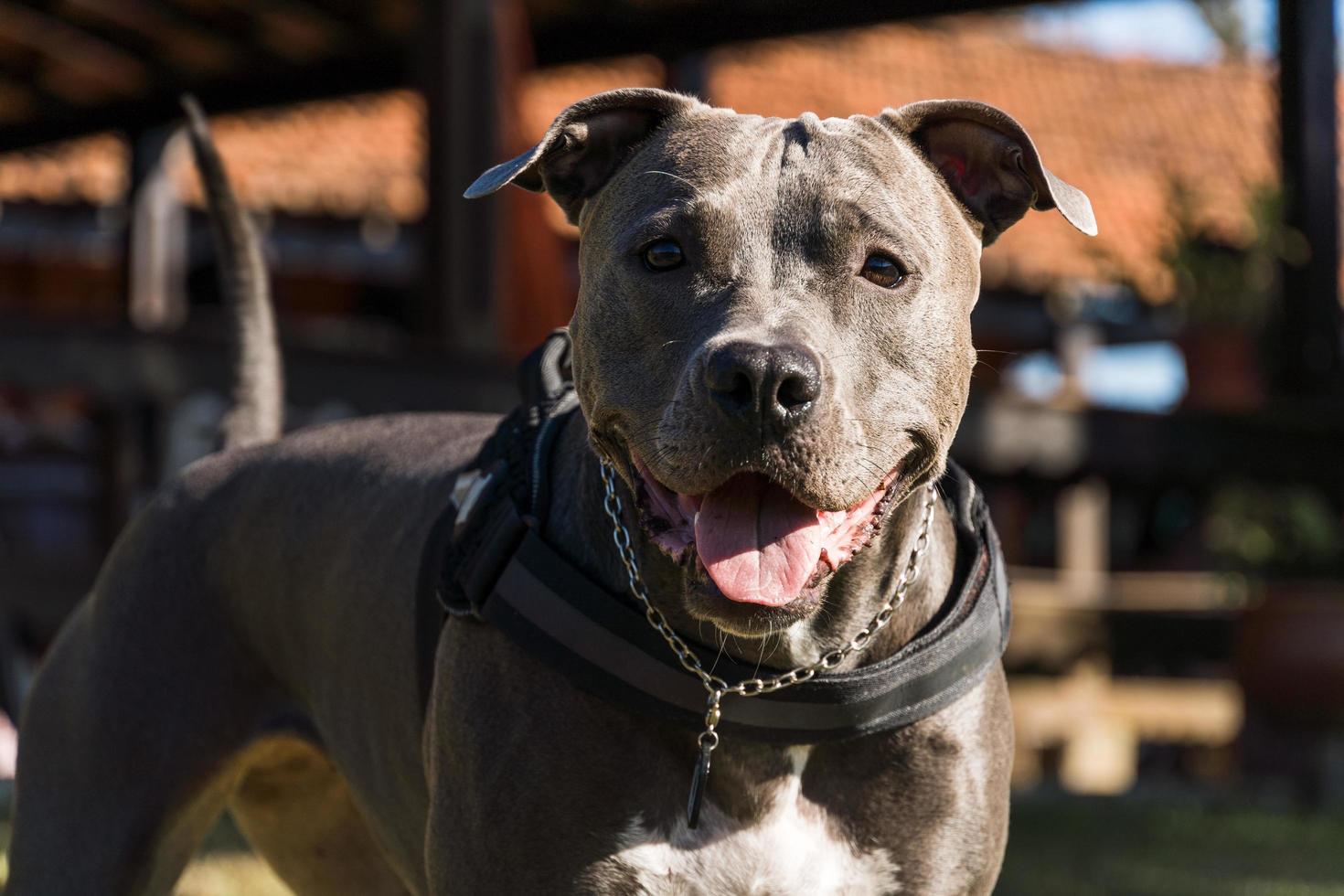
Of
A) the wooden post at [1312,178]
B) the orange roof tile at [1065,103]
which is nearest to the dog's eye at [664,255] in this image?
the wooden post at [1312,178]

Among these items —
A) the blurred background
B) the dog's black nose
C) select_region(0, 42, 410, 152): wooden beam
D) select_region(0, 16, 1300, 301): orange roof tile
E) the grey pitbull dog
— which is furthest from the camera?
select_region(0, 16, 1300, 301): orange roof tile

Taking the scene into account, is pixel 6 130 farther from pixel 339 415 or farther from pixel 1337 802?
pixel 1337 802

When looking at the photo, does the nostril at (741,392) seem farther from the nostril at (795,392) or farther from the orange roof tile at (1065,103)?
the orange roof tile at (1065,103)

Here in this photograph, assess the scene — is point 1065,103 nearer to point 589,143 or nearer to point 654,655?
point 589,143

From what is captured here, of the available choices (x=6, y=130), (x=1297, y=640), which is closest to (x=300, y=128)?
(x=6, y=130)

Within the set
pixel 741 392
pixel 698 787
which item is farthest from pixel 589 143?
pixel 698 787

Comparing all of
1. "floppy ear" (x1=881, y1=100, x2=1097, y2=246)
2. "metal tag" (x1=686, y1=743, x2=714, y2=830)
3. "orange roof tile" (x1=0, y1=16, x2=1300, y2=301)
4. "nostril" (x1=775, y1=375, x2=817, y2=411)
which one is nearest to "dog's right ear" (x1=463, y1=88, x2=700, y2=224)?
"floppy ear" (x1=881, y1=100, x2=1097, y2=246)

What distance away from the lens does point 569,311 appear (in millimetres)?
10078

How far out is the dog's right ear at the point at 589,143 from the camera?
2.80m

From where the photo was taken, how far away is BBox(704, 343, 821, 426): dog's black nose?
7.56 ft

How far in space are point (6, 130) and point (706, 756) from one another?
1010 centimetres

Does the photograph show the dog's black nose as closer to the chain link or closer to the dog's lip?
the dog's lip

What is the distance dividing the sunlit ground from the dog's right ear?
2999mm

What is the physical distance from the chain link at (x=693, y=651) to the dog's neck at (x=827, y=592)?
2 centimetres
